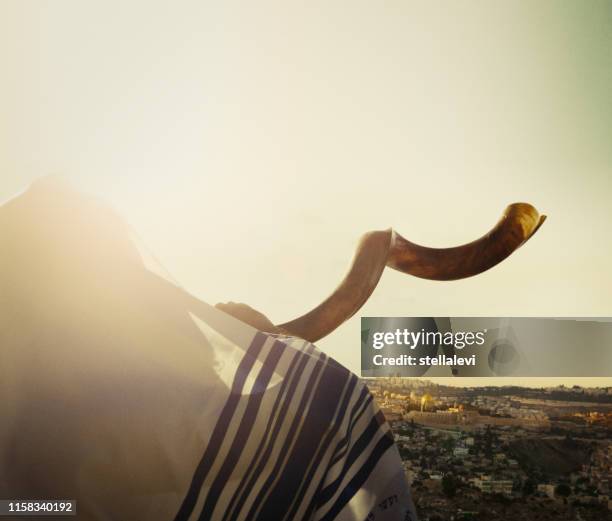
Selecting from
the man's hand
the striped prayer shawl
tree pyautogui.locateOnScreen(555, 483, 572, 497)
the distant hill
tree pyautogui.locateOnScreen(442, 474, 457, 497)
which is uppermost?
the man's hand

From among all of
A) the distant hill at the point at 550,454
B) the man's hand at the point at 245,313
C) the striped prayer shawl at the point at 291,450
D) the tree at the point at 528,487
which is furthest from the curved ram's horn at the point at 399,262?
the tree at the point at 528,487

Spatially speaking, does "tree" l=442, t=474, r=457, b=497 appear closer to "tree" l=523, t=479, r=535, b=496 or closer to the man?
"tree" l=523, t=479, r=535, b=496

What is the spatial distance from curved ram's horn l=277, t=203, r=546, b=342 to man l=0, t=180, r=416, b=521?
0.28 meters

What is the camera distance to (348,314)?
35.9 inches

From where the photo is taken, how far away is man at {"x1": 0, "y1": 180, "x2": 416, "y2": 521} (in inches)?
19.7

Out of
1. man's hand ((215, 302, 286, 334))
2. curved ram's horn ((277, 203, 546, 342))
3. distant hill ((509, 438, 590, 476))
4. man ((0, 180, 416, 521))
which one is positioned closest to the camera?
man ((0, 180, 416, 521))

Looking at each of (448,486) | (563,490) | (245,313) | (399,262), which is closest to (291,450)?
(245,313)

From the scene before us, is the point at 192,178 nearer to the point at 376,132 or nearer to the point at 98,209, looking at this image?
the point at 376,132

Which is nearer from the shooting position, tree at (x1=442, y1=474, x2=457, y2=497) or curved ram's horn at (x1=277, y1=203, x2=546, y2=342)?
curved ram's horn at (x1=277, y1=203, x2=546, y2=342)

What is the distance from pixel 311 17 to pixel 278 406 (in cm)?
185

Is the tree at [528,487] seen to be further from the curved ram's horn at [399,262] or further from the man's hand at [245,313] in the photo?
the man's hand at [245,313]

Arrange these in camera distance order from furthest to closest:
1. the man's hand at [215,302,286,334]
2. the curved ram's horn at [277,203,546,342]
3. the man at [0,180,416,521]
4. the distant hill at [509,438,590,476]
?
1. the distant hill at [509,438,590,476]
2. the curved ram's horn at [277,203,546,342]
3. the man's hand at [215,302,286,334]
4. the man at [0,180,416,521]

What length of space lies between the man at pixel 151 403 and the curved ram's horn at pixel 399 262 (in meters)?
0.28

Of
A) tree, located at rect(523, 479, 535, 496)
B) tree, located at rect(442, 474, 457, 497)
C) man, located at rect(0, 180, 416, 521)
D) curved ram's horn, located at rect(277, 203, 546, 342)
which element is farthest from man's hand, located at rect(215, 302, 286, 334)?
tree, located at rect(523, 479, 535, 496)
